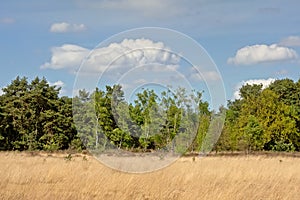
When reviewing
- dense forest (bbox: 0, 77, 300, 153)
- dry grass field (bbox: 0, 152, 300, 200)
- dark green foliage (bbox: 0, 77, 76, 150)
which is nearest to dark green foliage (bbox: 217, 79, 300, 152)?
dense forest (bbox: 0, 77, 300, 153)

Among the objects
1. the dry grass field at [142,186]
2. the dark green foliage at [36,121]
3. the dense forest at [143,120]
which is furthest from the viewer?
the dark green foliage at [36,121]

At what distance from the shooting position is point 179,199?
359 inches

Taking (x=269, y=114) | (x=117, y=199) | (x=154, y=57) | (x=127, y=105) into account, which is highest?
(x=269, y=114)

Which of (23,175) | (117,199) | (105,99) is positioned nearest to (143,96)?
(105,99)

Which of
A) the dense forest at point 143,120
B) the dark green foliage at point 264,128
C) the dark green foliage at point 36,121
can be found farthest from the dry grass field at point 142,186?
the dark green foliage at point 36,121

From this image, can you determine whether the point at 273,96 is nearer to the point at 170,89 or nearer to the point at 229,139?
the point at 229,139

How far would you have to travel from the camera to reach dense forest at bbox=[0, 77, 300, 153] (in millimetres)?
13070

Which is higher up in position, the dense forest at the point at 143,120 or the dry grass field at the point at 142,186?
the dense forest at the point at 143,120

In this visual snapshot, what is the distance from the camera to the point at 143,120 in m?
13.1

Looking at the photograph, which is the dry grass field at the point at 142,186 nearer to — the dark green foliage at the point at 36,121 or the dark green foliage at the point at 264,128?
the dark green foliage at the point at 264,128

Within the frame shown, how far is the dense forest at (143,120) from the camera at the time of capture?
13.1 metres

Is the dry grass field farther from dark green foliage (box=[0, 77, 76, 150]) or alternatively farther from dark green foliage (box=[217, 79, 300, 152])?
dark green foliage (box=[0, 77, 76, 150])

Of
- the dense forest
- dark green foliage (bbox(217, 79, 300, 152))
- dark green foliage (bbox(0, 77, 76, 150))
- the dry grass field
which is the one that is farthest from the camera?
dark green foliage (bbox(0, 77, 76, 150))

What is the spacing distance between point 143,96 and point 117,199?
14.5 ft
